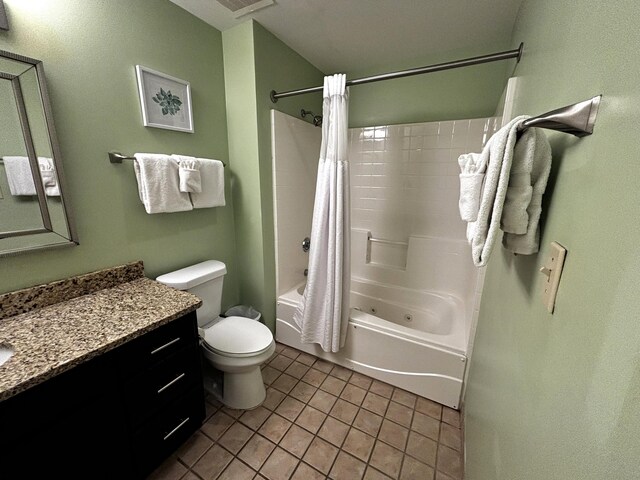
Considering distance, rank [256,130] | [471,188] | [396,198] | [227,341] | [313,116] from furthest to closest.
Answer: [396,198], [313,116], [256,130], [227,341], [471,188]

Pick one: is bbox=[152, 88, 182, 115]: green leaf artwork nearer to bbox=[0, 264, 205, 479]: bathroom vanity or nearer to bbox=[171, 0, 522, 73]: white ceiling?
bbox=[171, 0, 522, 73]: white ceiling

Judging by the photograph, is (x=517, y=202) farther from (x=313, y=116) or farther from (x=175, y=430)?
(x=313, y=116)

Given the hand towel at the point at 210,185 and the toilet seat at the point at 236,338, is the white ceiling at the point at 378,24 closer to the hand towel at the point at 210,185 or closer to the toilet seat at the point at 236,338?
the hand towel at the point at 210,185

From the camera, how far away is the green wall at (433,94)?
1.95 metres

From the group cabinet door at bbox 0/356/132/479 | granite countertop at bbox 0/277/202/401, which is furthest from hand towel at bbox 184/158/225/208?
cabinet door at bbox 0/356/132/479

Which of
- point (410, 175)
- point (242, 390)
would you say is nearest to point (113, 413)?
point (242, 390)

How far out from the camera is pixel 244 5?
57.1 inches

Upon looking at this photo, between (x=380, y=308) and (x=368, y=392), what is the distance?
0.84m

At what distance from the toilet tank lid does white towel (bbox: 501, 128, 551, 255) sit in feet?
4.93

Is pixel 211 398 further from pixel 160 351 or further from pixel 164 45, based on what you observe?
pixel 164 45

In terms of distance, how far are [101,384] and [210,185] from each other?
1.13 m

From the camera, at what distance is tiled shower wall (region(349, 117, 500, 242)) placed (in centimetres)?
208

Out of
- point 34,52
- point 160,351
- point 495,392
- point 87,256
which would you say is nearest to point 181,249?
point 87,256

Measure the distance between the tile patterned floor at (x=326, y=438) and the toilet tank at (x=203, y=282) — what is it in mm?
558
